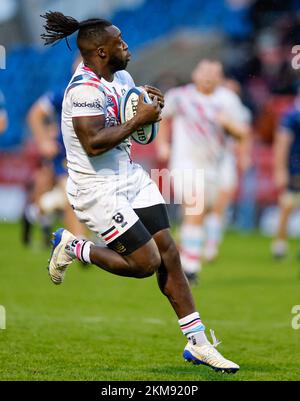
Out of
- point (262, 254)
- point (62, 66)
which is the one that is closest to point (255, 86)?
point (62, 66)

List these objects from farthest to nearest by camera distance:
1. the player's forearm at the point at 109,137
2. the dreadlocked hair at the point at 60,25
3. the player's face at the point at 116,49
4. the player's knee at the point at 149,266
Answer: the dreadlocked hair at the point at 60,25
the player's face at the point at 116,49
the player's knee at the point at 149,266
the player's forearm at the point at 109,137

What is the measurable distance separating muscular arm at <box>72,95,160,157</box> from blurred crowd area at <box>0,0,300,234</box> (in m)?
13.7

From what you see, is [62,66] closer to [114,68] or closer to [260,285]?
[260,285]

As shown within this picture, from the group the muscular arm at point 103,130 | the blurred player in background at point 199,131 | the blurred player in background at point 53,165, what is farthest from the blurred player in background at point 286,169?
the muscular arm at point 103,130

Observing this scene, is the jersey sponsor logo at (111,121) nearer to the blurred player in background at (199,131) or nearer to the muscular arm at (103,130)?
the muscular arm at (103,130)

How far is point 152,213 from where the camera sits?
6.70 metres

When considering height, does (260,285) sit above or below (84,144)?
below

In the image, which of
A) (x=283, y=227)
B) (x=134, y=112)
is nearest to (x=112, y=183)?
(x=134, y=112)

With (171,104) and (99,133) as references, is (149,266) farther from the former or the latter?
(171,104)

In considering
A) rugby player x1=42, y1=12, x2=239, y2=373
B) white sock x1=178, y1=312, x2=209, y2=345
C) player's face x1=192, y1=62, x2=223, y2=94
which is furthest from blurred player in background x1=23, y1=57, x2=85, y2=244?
white sock x1=178, y1=312, x2=209, y2=345

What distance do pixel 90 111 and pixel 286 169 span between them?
32.2ft

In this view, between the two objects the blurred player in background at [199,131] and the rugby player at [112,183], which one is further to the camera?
the blurred player in background at [199,131]

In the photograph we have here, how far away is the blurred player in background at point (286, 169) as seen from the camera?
15797 mm
